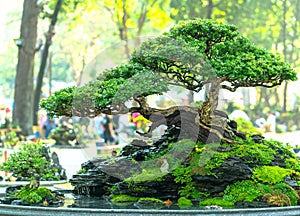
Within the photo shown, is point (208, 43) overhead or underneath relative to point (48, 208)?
overhead

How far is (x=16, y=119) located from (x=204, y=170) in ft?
69.2

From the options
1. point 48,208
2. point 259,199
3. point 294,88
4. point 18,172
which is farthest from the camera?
point 294,88

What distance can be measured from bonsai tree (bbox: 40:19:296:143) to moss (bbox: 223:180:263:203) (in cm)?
96

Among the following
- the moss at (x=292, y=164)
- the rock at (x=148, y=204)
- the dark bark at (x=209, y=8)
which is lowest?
the rock at (x=148, y=204)

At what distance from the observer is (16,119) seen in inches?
1240

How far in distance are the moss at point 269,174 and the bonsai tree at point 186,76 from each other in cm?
79

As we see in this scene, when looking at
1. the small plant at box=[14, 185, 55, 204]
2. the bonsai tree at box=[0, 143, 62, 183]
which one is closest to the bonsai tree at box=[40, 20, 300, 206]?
the small plant at box=[14, 185, 55, 204]

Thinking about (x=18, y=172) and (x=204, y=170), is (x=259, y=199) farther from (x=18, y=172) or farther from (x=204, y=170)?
(x=18, y=172)

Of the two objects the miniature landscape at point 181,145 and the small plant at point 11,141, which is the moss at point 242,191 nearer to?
the miniature landscape at point 181,145

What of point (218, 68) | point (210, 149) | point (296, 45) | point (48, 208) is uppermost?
point (296, 45)

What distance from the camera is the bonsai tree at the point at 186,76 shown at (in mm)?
11250

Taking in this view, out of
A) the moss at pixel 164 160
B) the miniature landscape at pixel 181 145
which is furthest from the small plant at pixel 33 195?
the moss at pixel 164 160

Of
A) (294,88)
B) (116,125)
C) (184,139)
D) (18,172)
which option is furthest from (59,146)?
(294,88)

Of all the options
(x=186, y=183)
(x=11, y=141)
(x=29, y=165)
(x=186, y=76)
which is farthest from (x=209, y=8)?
(x=186, y=183)
